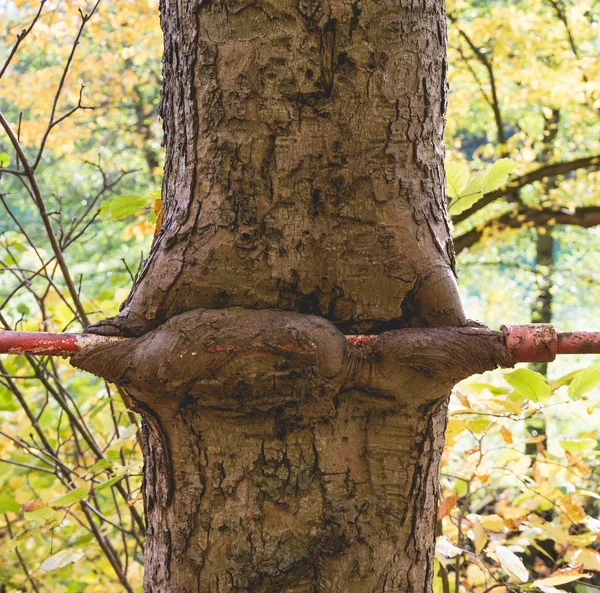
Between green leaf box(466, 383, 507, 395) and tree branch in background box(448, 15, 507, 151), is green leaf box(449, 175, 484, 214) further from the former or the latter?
tree branch in background box(448, 15, 507, 151)

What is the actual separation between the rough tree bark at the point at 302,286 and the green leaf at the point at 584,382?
1.56 feet

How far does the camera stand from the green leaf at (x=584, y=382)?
1111 mm

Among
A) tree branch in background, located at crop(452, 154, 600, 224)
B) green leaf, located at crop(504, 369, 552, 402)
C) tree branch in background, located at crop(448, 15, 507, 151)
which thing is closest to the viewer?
green leaf, located at crop(504, 369, 552, 402)

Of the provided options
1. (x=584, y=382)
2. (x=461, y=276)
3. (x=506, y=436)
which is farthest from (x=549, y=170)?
(x=584, y=382)

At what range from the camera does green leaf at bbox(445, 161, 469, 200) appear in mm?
1191

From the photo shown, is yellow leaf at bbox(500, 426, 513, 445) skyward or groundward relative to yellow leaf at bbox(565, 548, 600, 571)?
skyward

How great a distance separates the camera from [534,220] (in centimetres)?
569

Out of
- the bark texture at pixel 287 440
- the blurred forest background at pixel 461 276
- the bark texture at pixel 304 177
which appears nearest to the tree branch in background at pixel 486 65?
the blurred forest background at pixel 461 276

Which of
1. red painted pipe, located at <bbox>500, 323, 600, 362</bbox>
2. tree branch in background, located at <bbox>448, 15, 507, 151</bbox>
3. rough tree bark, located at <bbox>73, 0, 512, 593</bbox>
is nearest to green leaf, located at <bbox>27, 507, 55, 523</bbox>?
rough tree bark, located at <bbox>73, 0, 512, 593</bbox>

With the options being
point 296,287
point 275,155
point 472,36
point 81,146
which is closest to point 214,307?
point 296,287

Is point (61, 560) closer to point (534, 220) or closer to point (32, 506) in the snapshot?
point (32, 506)

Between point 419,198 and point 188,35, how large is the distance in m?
0.38

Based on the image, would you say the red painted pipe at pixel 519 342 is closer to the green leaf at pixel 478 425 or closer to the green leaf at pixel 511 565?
the green leaf at pixel 511 565

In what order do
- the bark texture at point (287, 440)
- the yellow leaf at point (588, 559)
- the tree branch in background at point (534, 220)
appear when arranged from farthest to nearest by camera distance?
the tree branch in background at point (534, 220), the yellow leaf at point (588, 559), the bark texture at point (287, 440)
